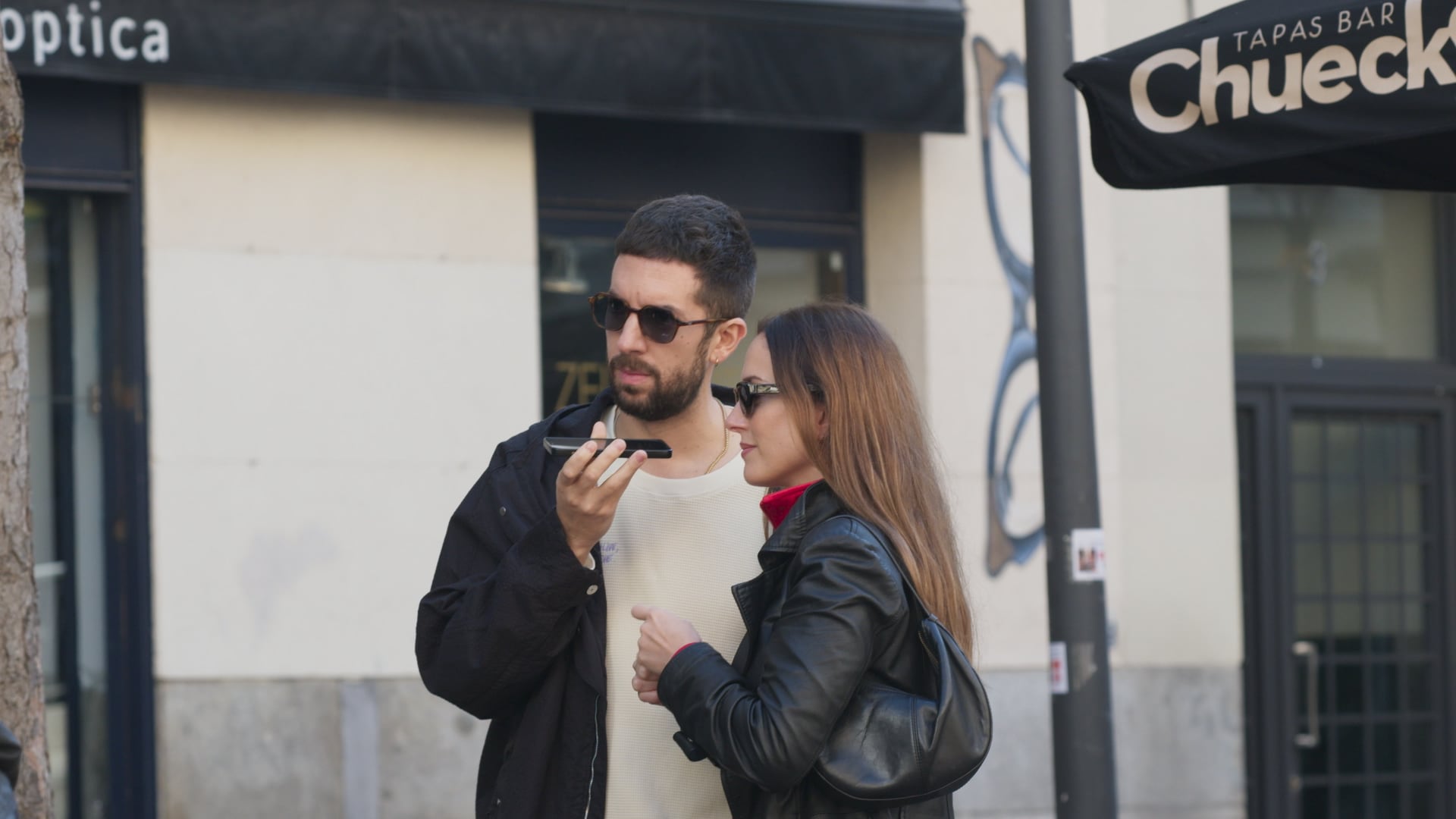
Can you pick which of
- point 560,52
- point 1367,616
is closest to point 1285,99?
point 560,52

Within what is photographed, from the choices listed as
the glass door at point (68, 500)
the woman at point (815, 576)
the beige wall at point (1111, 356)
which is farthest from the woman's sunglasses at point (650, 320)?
the beige wall at point (1111, 356)

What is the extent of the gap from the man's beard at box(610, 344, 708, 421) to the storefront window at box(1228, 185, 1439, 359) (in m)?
6.70

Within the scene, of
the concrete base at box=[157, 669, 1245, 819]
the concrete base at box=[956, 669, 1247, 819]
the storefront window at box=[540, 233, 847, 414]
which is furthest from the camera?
the concrete base at box=[956, 669, 1247, 819]

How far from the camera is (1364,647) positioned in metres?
9.70

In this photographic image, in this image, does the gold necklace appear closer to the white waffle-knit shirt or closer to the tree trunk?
the white waffle-knit shirt

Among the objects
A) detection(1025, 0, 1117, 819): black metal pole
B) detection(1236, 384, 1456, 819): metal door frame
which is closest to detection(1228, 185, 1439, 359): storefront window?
detection(1236, 384, 1456, 819): metal door frame

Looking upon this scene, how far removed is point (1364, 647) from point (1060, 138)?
5.61 meters

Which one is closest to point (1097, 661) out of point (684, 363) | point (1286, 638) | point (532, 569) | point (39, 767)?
point (684, 363)

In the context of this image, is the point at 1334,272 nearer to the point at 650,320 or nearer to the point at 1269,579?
the point at 1269,579

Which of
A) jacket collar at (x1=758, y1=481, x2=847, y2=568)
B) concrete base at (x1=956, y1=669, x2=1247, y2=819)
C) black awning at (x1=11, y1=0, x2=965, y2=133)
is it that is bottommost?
concrete base at (x1=956, y1=669, x2=1247, y2=819)

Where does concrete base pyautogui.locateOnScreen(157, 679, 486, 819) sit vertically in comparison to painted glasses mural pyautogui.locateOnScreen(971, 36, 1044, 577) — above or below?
below

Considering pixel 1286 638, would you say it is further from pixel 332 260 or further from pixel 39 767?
pixel 39 767

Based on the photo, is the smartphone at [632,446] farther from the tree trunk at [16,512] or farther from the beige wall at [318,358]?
the beige wall at [318,358]

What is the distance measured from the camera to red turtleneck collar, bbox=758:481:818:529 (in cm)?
310
